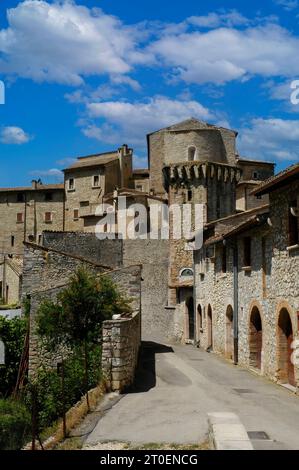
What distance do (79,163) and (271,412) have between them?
60790 mm

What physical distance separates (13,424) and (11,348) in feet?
23.3

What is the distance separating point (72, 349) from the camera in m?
20.8

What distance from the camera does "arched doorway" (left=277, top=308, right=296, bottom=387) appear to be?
1794cm

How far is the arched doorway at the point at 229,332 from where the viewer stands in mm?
25922

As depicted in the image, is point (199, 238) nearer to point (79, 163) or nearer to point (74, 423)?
point (74, 423)

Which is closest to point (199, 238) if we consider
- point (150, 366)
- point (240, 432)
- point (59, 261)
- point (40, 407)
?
A: point (59, 261)

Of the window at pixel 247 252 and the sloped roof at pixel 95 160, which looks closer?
the window at pixel 247 252

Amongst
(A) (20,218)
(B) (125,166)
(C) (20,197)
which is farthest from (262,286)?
(C) (20,197)

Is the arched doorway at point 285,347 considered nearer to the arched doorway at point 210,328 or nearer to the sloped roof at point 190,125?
the arched doorway at point 210,328

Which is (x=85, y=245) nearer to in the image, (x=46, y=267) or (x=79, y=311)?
(x=46, y=267)

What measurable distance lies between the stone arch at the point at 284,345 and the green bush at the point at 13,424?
8114 mm

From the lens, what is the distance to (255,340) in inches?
868

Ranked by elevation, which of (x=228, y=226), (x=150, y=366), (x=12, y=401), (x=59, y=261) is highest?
(x=228, y=226)

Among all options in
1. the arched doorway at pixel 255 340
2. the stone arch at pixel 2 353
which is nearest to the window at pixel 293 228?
the arched doorway at pixel 255 340
